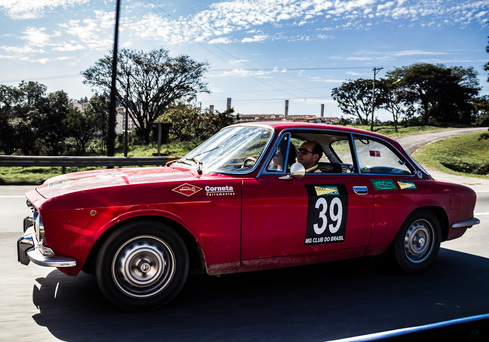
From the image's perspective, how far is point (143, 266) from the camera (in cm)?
324

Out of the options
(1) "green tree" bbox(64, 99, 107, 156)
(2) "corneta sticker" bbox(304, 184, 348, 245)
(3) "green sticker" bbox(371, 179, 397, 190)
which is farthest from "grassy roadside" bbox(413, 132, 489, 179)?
(1) "green tree" bbox(64, 99, 107, 156)

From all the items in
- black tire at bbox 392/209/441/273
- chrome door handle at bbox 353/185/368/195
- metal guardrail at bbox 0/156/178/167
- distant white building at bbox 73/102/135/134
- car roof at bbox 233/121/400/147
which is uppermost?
distant white building at bbox 73/102/135/134

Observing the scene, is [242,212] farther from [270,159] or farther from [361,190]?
[361,190]

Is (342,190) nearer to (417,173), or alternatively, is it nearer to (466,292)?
(417,173)

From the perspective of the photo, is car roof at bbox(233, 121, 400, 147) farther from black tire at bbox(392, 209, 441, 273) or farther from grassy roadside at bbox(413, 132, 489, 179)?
grassy roadside at bbox(413, 132, 489, 179)

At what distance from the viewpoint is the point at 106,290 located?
3.13m

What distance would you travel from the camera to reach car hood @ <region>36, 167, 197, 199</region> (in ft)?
10.7

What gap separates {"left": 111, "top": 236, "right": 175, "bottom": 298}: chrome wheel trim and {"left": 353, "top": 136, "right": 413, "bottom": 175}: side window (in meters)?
2.36

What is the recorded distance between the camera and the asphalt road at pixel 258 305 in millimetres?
2953

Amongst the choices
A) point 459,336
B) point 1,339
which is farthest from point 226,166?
point 459,336

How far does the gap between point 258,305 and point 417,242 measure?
7.39ft

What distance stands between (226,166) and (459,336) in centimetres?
264

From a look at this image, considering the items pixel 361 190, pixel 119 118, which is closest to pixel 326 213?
pixel 361 190

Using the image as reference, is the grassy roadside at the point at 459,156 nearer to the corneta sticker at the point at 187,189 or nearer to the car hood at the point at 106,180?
the car hood at the point at 106,180
